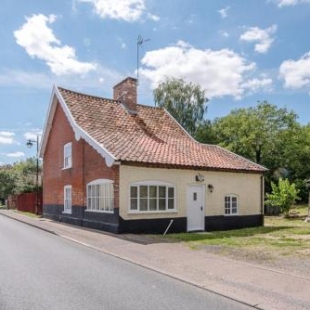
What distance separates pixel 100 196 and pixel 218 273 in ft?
34.4

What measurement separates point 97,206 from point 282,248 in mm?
8924

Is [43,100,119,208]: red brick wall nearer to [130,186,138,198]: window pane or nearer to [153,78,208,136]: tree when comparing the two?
[130,186,138,198]: window pane

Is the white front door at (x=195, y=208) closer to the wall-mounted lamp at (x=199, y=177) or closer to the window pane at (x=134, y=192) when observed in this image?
the wall-mounted lamp at (x=199, y=177)

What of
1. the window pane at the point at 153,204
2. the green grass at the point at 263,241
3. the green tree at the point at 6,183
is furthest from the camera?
the green tree at the point at 6,183

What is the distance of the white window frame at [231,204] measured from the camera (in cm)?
2039

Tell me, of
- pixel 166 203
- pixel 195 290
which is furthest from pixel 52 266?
pixel 166 203

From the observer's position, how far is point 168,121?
25031 mm

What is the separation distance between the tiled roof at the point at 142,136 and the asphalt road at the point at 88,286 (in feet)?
21.0

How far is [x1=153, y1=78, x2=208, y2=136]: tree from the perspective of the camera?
4309 centimetres

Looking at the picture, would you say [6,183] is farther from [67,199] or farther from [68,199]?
[68,199]

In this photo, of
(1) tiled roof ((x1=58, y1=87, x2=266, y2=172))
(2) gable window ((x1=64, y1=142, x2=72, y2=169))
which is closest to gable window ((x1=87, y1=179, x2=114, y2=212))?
(1) tiled roof ((x1=58, y1=87, x2=266, y2=172))

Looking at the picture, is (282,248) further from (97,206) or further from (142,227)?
(97,206)

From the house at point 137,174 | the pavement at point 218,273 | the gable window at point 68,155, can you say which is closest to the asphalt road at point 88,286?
the pavement at point 218,273

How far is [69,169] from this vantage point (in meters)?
22.9
